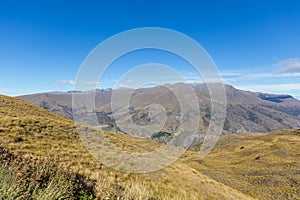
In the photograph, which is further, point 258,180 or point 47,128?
point 258,180

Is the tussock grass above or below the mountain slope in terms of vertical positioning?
above

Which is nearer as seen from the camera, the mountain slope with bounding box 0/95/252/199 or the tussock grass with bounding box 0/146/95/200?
the tussock grass with bounding box 0/146/95/200

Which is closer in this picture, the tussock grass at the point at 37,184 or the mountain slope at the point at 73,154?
the tussock grass at the point at 37,184

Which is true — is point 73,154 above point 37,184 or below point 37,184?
below

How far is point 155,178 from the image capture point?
63.9 ft

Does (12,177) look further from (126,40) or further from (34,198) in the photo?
(126,40)

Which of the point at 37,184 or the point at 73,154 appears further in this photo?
the point at 73,154

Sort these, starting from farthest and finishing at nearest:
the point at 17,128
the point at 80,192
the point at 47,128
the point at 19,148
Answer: the point at 47,128 → the point at 17,128 → the point at 19,148 → the point at 80,192

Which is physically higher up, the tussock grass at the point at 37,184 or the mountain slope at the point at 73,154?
the tussock grass at the point at 37,184

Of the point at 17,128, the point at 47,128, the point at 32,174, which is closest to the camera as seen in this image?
the point at 32,174

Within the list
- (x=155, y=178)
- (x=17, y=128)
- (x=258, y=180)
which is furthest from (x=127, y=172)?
(x=258, y=180)

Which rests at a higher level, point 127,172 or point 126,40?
point 126,40

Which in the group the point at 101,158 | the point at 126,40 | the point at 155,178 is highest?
the point at 126,40

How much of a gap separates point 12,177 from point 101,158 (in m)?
14.9
